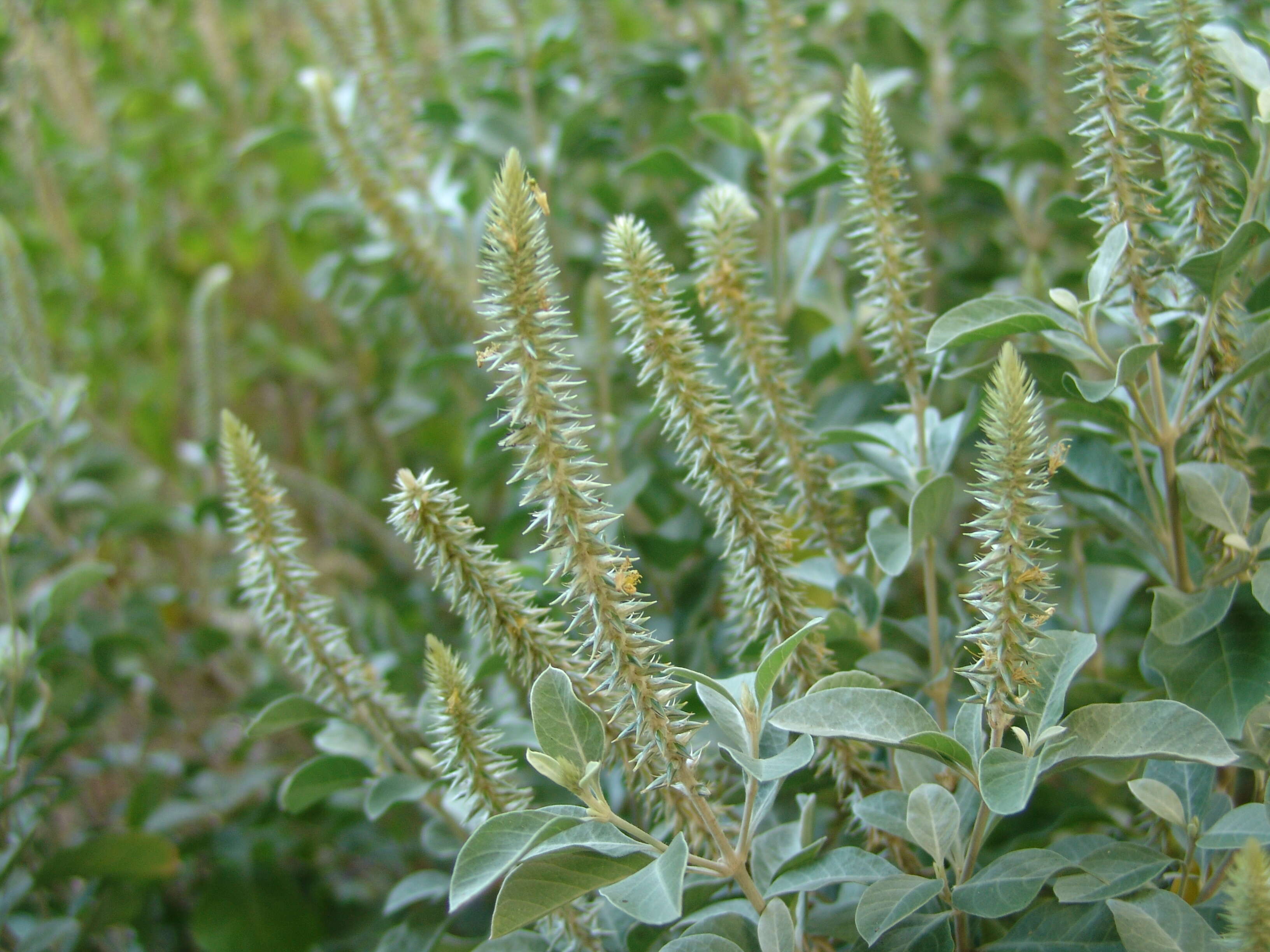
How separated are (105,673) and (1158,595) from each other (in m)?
1.04

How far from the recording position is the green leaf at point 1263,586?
1.64ft

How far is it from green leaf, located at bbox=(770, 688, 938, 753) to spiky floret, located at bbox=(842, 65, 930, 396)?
218 mm

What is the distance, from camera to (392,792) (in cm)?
65

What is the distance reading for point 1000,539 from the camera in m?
0.44

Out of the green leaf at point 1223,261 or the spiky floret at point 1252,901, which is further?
the green leaf at point 1223,261

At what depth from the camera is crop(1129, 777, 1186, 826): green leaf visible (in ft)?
1.63

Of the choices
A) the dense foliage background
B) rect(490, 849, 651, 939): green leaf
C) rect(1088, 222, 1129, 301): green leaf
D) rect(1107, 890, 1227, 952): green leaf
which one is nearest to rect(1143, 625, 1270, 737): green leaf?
the dense foliage background

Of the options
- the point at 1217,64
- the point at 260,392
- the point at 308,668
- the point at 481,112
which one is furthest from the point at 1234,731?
the point at 260,392

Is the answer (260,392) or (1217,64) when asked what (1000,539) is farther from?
(260,392)

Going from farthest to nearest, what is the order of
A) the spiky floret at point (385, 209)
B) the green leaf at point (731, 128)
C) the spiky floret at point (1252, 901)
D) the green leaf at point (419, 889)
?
the spiky floret at point (385, 209), the green leaf at point (731, 128), the green leaf at point (419, 889), the spiky floret at point (1252, 901)

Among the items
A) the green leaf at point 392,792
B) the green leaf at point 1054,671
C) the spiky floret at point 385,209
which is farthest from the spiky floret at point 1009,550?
the spiky floret at point 385,209

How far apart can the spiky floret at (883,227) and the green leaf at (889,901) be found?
0.29 meters

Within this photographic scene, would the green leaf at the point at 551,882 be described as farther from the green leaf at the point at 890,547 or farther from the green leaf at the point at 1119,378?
the green leaf at the point at 1119,378

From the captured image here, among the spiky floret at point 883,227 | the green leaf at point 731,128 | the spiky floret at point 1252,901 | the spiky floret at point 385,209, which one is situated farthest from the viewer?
the spiky floret at point 385,209
